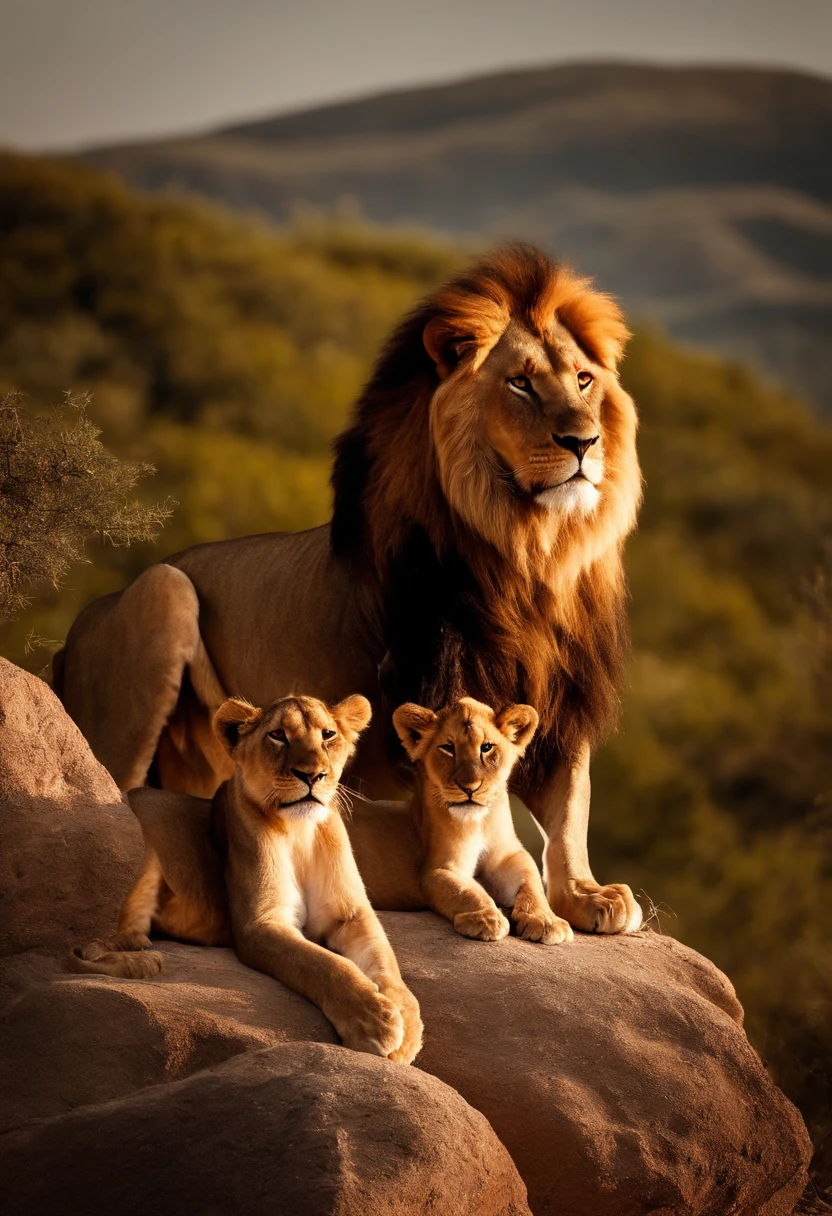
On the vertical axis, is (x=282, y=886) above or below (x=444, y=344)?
below

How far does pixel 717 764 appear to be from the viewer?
27547 millimetres

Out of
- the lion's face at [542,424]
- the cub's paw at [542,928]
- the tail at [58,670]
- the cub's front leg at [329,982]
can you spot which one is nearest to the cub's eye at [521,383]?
the lion's face at [542,424]

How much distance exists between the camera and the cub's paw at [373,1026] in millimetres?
4039

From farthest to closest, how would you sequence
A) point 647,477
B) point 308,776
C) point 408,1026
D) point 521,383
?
point 647,477, point 521,383, point 308,776, point 408,1026

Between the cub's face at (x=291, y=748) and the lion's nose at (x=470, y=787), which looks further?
the lion's nose at (x=470, y=787)

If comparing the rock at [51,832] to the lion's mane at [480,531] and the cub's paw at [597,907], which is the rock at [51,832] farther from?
the cub's paw at [597,907]

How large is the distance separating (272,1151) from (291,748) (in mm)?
1116

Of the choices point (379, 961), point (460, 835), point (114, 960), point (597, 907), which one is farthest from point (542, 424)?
point (114, 960)

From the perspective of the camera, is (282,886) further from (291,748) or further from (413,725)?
(413,725)

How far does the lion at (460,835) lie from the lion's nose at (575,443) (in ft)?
2.39

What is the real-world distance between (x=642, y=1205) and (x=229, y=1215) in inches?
45.4

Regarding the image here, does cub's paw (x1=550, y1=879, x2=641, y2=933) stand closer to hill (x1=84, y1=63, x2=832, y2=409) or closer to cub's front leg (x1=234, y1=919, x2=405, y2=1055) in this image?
cub's front leg (x1=234, y1=919, x2=405, y2=1055)

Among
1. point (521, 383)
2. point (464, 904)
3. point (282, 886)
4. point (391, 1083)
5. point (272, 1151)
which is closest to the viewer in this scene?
point (272, 1151)

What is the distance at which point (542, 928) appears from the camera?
15.6 feet
